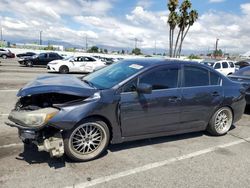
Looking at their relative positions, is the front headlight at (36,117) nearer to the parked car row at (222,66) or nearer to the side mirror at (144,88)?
the side mirror at (144,88)

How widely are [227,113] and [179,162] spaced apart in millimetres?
2093

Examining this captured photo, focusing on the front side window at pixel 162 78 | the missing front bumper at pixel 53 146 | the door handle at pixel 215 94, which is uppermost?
the front side window at pixel 162 78

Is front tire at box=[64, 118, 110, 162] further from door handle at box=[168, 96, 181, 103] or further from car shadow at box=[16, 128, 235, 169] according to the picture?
door handle at box=[168, 96, 181, 103]

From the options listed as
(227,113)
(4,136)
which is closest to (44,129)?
(4,136)

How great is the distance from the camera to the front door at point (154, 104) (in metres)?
4.17

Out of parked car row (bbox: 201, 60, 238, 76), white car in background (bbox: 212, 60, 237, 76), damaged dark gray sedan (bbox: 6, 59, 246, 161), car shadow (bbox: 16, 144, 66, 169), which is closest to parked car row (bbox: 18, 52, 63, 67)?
parked car row (bbox: 201, 60, 238, 76)

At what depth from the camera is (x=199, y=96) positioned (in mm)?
4949

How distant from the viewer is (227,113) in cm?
558

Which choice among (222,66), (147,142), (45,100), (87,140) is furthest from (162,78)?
(222,66)

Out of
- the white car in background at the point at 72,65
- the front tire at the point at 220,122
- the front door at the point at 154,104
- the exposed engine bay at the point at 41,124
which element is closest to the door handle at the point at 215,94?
the front tire at the point at 220,122

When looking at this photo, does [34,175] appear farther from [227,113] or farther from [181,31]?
[181,31]

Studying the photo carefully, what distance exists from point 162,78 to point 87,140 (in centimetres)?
170

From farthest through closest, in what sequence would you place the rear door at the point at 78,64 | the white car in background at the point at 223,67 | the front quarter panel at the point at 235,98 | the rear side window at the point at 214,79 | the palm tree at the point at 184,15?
the palm tree at the point at 184,15 < the rear door at the point at 78,64 < the white car in background at the point at 223,67 < the front quarter panel at the point at 235,98 < the rear side window at the point at 214,79

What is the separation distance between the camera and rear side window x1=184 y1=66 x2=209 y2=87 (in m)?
4.89
